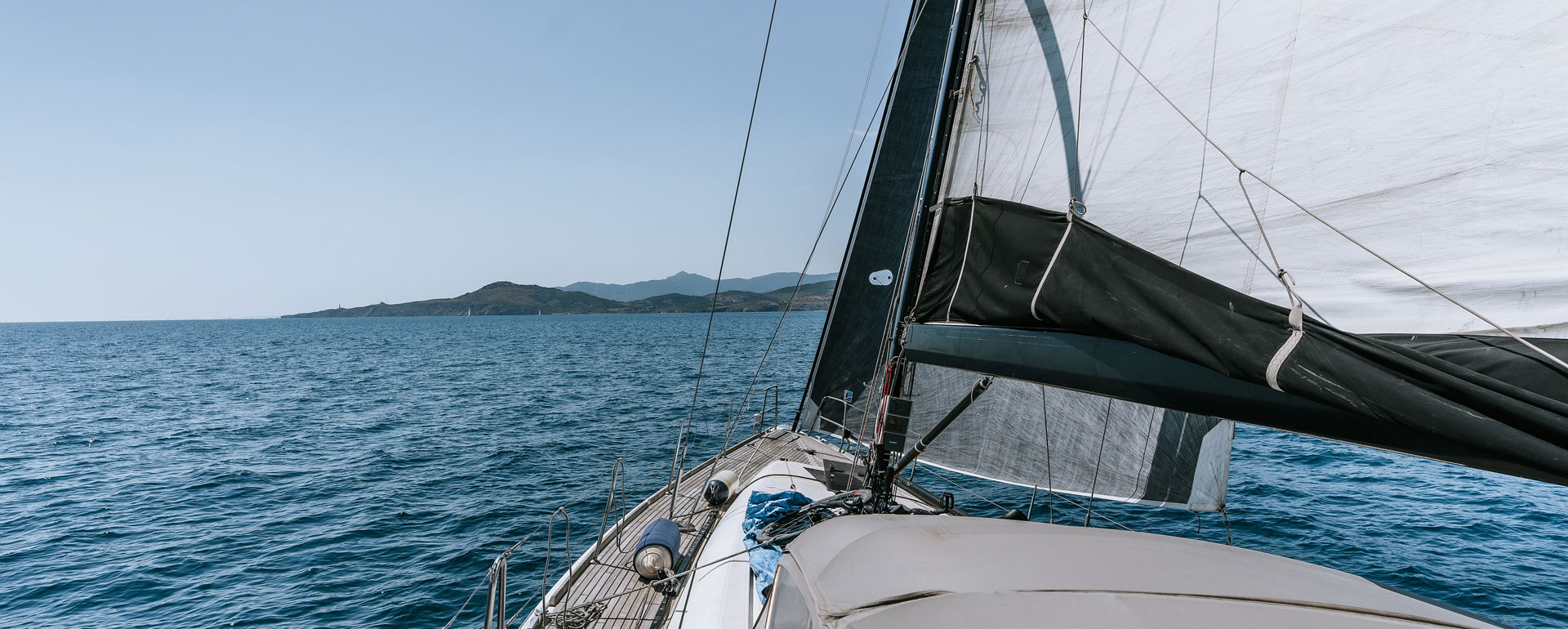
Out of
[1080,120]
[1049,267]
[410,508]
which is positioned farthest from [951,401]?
[410,508]

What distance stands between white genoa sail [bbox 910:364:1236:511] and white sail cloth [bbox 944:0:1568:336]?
111 inches

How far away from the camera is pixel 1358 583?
233 cm

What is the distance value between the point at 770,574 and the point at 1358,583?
2980 mm

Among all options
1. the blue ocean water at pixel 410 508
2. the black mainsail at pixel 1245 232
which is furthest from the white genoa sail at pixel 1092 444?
the blue ocean water at pixel 410 508

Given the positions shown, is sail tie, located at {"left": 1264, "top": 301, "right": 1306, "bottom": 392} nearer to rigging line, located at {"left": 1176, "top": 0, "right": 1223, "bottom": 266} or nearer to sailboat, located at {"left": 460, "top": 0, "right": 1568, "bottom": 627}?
sailboat, located at {"left": 460, "top": 0, "right": 1568, "bottom": 627}

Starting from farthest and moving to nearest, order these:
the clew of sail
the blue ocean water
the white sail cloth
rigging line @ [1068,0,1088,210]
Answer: the blue ocean water
the clew of sail
rigging line @ [1068,0,1088,210]
the white sail cloth

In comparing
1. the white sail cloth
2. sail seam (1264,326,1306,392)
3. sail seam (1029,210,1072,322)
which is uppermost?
the white sail cloth

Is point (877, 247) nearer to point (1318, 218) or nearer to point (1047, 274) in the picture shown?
point (1047, 274)

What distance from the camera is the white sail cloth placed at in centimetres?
254

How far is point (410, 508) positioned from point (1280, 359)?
14688 mm

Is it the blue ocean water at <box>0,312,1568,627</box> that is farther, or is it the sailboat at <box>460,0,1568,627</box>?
the blue ocean water at <box>0,312,1568,627</box>

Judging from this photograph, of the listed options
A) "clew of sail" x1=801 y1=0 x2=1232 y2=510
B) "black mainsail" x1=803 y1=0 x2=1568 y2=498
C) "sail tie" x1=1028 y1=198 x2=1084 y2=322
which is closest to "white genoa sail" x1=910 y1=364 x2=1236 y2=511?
"clew of sail" x1=801 y1=0 x2=1232 y2=510

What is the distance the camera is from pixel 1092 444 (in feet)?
22.5

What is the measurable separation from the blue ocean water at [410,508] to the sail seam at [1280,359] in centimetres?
847
